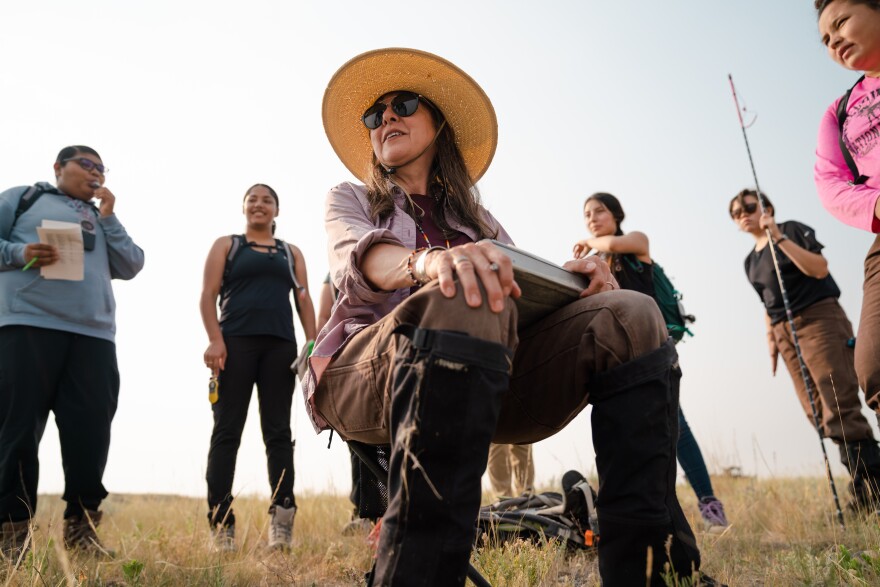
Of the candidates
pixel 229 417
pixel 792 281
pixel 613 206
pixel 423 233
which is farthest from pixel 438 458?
pixel 792 281

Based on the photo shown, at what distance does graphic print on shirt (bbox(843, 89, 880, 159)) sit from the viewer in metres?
2.93

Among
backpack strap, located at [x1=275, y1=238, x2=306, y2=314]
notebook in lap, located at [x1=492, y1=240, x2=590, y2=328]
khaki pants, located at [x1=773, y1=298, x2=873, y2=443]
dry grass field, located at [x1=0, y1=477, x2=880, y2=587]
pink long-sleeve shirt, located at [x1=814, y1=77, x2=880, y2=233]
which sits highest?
backpack strap, located at [x1=275, y1=238, x2=306, y2=314]

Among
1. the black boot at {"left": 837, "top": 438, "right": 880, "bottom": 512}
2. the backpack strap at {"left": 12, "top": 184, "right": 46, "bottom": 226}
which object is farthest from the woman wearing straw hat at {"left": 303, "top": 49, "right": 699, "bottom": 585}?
the black boot at {"left": 837, "top": 438, "right": 880, "bottom": 512}

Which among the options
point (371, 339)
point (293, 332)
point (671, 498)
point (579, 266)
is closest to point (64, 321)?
point (293, 332)

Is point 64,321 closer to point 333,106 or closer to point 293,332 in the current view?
point 293,332

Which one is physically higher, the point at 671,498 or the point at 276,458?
the point at 276,458

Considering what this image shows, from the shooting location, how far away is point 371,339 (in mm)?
1723

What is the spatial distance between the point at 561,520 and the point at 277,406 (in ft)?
7.23

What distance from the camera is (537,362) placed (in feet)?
6.01

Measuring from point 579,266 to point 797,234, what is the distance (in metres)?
4.09

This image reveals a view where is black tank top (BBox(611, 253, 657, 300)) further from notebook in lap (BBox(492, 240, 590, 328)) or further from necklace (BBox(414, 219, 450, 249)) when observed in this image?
notebook in lap (BBox(492, 240, 590, 328))

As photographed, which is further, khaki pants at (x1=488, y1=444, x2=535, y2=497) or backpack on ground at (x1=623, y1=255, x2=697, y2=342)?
khaki pants at (x1=488, y1=444, x2=535, y2=497)

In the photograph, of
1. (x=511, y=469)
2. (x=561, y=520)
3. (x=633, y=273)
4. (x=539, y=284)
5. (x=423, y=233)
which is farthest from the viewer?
(x=511, y=469)

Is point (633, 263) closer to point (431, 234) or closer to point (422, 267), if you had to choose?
point (431, 234)
